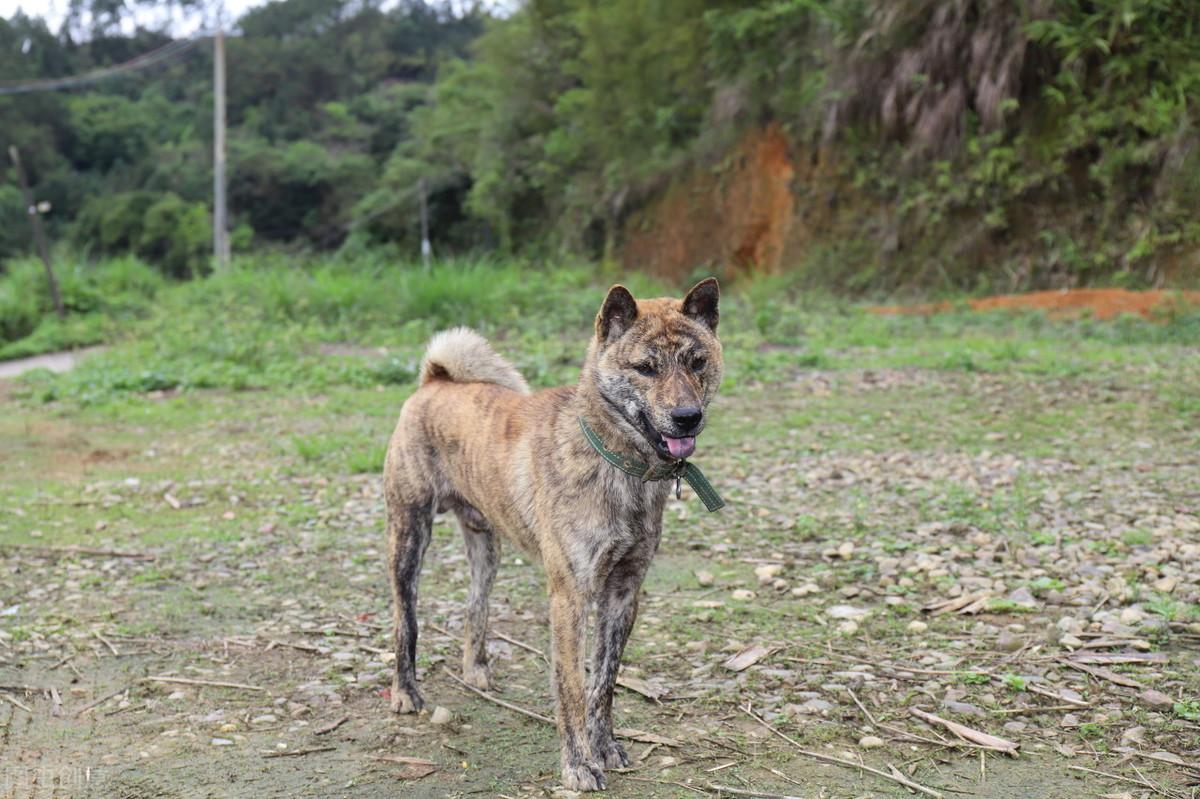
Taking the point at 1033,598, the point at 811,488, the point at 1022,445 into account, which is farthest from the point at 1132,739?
the point at 1022,445

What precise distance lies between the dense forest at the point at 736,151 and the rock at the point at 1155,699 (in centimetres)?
1366

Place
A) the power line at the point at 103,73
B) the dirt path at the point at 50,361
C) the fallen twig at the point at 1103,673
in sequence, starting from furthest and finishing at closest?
1. the power line at the point at 103,73
2. the dirt path at the point at 50,361
3. the fallen twig at the point at 1103,673

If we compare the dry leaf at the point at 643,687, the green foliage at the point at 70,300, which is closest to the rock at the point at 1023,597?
the dry leaf at the point at 643,687

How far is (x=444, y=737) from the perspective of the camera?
4.40m

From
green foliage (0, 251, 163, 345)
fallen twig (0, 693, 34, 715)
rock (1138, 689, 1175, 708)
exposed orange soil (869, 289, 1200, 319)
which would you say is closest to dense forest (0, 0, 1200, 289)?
exposed orange soil (869, 289, 1200, 319)

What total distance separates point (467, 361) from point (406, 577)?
0.94 m

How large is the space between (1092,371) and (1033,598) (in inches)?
265

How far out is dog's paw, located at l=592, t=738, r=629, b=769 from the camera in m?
4.07

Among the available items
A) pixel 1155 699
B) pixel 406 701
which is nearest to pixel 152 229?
pixel 406 701

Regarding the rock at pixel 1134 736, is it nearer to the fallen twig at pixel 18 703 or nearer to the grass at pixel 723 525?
the grass at pixel 723 525

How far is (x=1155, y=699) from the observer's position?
171 inches

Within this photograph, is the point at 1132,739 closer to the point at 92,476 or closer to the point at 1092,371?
the point at 92,476

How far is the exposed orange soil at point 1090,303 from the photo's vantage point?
14.9m

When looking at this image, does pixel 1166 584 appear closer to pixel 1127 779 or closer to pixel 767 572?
pixel 767 572
